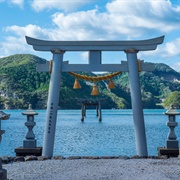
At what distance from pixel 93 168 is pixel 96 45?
140 inches

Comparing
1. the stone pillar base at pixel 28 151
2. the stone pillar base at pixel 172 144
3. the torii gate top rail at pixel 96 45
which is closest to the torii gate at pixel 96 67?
the torii gate top rail at pixel 96 45

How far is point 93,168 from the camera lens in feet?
24.5

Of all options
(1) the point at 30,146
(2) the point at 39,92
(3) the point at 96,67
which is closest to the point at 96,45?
(3) the point at 96,67

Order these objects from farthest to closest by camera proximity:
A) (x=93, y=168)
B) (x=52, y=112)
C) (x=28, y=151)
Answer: (x=28, y=151) < (x=52, y=112) < (x=93, y=168)

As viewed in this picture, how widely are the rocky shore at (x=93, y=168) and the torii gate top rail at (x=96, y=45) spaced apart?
2.86 metres

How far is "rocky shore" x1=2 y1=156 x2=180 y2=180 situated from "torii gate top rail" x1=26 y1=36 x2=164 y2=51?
9.37ft

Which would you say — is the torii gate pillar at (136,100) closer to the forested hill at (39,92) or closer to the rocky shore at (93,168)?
the rocky shore at (93,168)

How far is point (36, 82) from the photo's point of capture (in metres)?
91.8

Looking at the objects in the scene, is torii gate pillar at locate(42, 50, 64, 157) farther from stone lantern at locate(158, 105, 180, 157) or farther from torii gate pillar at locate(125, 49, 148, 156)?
stone lantern at locate(158, 105, 180, 157)

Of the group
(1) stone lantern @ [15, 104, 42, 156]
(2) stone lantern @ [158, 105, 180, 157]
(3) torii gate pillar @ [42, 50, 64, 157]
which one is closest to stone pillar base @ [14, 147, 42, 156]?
(1) stone lantern @ [15, 104, 42, 156]

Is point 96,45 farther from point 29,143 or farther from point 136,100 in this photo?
point 29,143

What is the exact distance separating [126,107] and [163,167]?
90799 mm

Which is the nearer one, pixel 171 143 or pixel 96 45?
pixel 96 45

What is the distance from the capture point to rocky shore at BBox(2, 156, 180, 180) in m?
6.68
